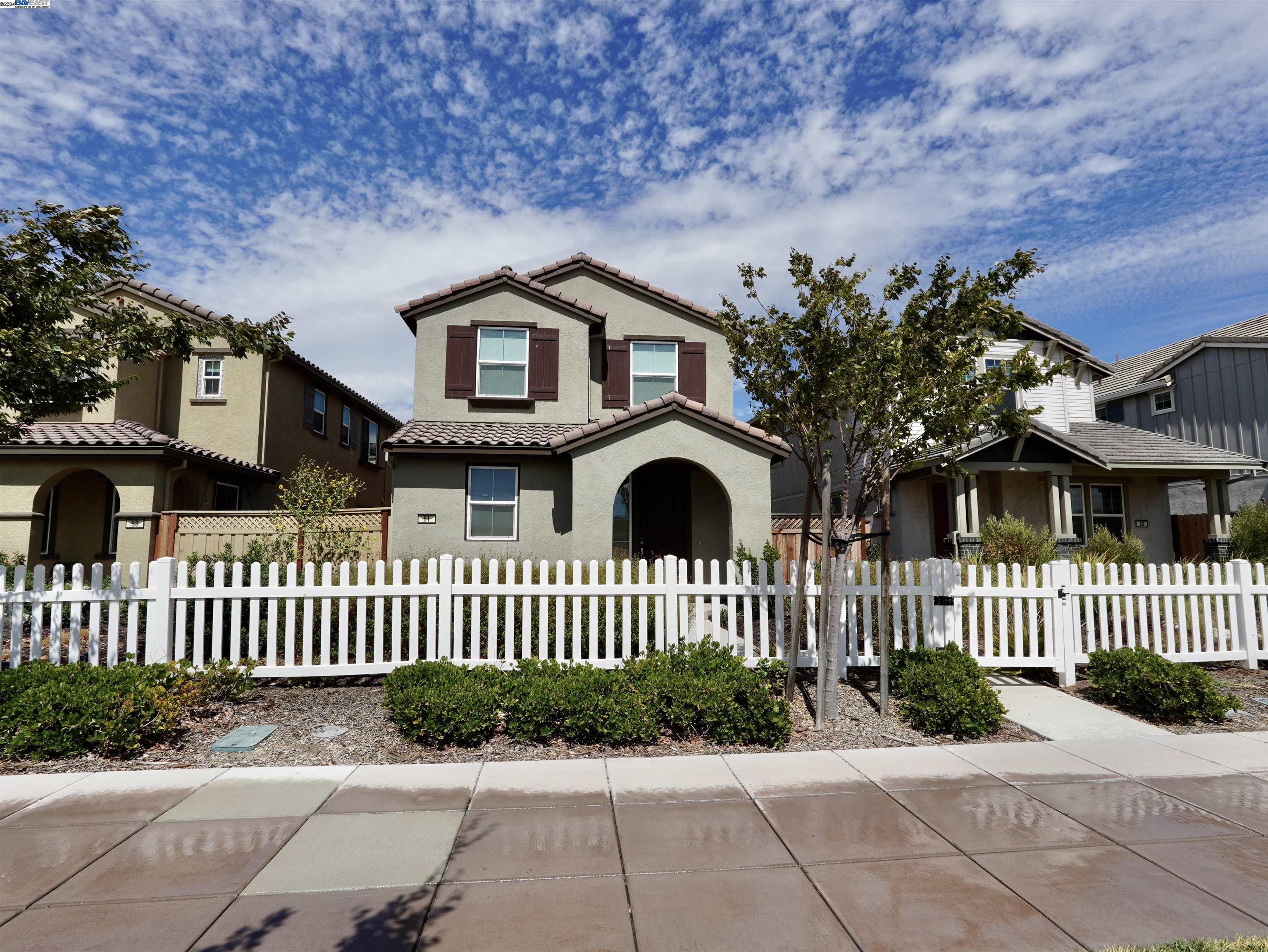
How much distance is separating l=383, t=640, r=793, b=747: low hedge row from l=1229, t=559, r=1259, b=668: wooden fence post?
669 cm

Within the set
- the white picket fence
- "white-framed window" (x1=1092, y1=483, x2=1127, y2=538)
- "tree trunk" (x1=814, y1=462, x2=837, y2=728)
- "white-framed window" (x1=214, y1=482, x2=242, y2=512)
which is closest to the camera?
"tree trunk" (x1=814, y1=462, x2=837, y2=728)

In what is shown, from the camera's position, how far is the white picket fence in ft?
24.7

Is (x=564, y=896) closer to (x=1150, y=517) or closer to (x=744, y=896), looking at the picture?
(x=744, y=896)

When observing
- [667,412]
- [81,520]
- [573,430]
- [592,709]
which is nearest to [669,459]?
[667,412]

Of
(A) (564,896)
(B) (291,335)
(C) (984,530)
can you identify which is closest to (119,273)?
(B) (291,335)

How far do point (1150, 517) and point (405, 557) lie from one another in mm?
18062

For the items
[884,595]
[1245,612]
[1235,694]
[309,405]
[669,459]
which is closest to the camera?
[884,595]

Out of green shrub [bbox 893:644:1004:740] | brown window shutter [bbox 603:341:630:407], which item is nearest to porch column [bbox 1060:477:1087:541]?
brown window shutter [bbox 603:341:630:407]

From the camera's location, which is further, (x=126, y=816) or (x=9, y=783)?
(x=9, y=783)

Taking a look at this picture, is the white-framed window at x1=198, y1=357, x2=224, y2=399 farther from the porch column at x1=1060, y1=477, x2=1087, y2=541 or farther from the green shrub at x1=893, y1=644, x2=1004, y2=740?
the porch column at x1=1060, y1=477, x2=1087, y2=541

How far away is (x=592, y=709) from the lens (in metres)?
6.17

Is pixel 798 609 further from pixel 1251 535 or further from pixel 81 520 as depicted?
pixel 81 520

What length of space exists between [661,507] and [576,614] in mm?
8609

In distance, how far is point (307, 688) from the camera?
313 inches
